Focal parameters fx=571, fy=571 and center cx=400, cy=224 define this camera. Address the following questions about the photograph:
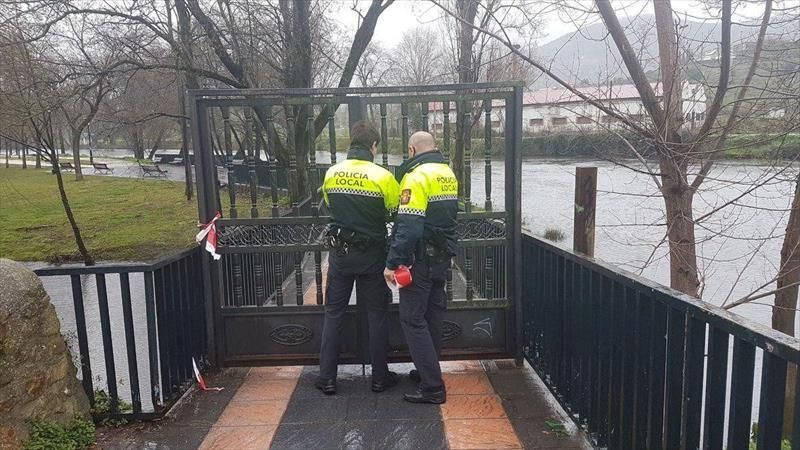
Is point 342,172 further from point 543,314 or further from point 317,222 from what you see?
point 543,314

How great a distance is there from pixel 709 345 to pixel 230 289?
3.66 meters

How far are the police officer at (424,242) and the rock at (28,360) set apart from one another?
2.04 meters

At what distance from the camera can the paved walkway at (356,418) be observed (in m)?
3.58

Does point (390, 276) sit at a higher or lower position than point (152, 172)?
higher

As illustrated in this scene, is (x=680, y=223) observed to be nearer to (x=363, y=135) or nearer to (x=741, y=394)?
(x=363, y=135)

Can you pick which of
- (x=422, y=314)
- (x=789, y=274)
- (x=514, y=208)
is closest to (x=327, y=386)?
(x=422, y=314)

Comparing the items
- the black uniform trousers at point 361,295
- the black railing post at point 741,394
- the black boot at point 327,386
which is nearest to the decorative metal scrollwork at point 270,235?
the black uniform trousers at point 361,295

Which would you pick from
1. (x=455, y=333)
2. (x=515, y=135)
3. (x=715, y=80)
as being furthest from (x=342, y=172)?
(x=715, y=80)

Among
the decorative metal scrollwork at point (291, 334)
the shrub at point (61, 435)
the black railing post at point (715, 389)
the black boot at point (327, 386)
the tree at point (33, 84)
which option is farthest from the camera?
the tree at point (33, 84)

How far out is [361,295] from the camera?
436 centimetres

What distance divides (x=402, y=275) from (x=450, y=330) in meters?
1.20

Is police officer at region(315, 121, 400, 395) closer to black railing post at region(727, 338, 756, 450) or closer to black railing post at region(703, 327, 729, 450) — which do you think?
black railing post at region(703, 327, 729, 450)

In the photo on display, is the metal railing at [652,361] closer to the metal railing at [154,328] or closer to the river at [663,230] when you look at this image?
the river at [663,230]

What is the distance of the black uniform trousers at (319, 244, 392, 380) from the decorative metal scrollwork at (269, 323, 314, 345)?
48 cm
